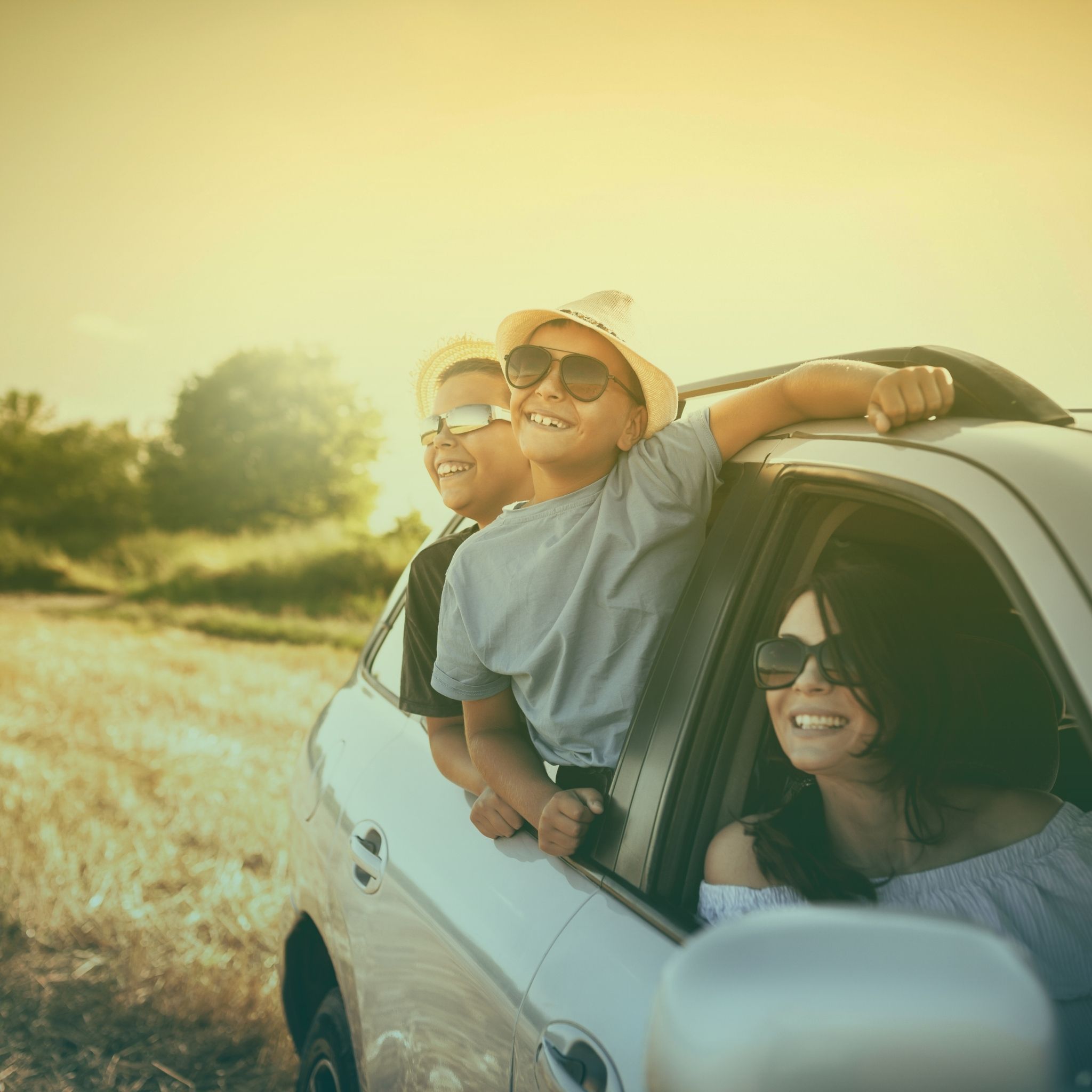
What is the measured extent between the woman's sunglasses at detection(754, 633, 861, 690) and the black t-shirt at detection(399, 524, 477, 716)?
3.14 ft

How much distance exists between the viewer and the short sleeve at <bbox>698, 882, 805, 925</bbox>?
143 cm

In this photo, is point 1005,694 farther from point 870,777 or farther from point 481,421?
point 481,421

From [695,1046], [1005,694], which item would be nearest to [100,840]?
[1005,694]

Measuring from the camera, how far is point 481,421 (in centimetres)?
272

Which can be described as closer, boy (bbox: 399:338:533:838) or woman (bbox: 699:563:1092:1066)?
woman (bbox: 699:563:1092:1066)

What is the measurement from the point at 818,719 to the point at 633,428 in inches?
32.1

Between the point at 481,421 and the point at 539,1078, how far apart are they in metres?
1.71

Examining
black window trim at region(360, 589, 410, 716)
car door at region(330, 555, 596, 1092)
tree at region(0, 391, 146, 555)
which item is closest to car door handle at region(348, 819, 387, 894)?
car door at region(330, 555, 596, 1092)

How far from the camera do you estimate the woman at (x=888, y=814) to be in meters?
1.42

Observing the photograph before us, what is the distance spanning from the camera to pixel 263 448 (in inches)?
1781

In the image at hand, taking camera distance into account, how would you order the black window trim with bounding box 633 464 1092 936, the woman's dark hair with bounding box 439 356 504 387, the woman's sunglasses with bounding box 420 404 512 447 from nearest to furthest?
the black window trim with bounding box 633 464 1092 936 → the woman's sunglasses with bounding box 420 404 512 447 → the woman's dark hair with bounding box 439 356 504 387

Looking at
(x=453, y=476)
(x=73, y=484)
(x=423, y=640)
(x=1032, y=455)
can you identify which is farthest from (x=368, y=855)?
(x=73, y=484)

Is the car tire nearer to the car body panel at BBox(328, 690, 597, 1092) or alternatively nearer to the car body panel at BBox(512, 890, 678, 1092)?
the car body panel at BBox(328, 690, 597, 1092)

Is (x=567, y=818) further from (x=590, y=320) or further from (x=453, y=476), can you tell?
(x=453, y=476)
